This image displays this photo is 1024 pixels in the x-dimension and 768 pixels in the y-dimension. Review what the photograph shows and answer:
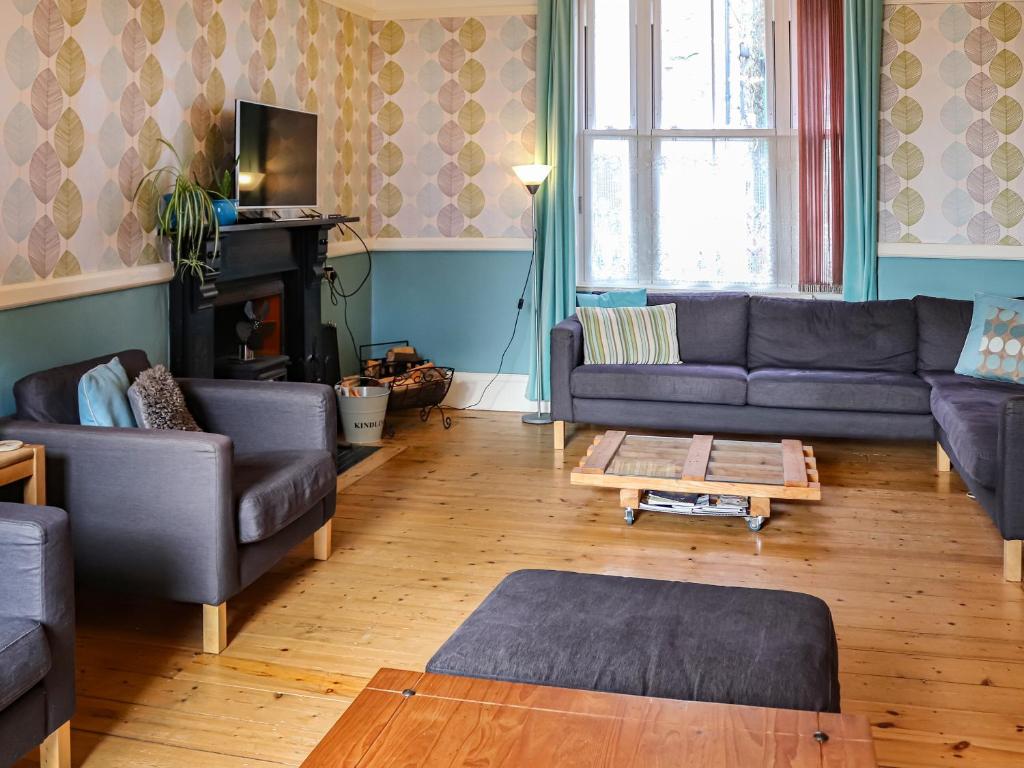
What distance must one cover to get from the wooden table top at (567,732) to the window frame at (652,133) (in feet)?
15.8

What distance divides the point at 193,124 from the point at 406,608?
2.47 meters

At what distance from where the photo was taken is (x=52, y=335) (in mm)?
3834

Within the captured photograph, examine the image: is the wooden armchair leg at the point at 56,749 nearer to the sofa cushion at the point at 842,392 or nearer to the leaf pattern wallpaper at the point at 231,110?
the leaf pattern wallpaper at the point at 231,110

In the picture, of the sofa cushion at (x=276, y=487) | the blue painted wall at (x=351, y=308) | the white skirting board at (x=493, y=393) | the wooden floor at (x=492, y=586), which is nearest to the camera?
the wooden floor at (x=492, y=586)

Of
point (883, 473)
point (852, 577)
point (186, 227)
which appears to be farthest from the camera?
point (883, 473)

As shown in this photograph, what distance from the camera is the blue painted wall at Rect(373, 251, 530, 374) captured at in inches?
266

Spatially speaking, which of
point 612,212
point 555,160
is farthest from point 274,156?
point 612,212

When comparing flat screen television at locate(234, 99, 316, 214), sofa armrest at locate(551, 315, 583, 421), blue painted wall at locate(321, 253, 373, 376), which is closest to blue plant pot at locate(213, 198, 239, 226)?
flat screen television at locate(234, 99, 316, 214)

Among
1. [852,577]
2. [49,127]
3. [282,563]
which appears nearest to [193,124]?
[49,127]

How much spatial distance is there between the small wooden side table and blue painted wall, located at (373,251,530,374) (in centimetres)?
400

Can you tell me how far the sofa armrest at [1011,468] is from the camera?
3512 millimetres

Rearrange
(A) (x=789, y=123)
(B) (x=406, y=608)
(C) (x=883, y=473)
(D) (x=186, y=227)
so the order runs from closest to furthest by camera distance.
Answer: (B) (x=406, y=608), (D) (x=186, y=227), (C) (x=883, y=473), (A) (x=789, y=123)

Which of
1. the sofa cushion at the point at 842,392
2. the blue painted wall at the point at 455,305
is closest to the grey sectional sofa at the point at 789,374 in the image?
the sofa cushion at the point at 842,392

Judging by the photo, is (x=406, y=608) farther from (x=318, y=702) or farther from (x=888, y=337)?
(x=888, y=337)
